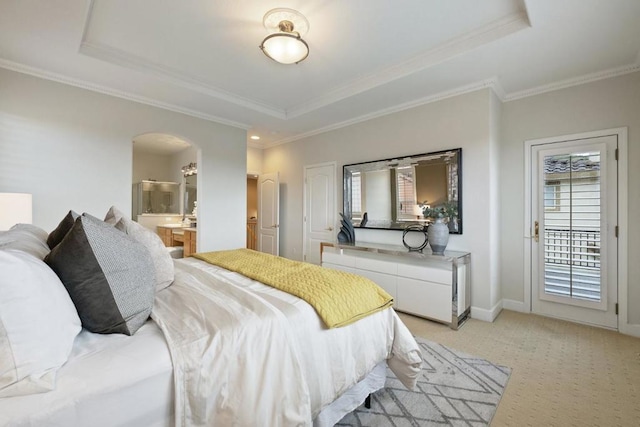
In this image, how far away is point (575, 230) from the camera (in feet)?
9.68

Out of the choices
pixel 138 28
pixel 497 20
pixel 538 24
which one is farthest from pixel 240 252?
pixel 538 24

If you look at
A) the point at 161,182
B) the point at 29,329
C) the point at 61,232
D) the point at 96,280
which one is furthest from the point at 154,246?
the point at 161,182

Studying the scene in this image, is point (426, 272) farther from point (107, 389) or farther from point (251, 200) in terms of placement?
point (251, 200)

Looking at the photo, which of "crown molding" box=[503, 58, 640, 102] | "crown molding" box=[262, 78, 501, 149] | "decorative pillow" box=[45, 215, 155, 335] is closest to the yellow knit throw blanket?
"decorative pillow" box=[45, 215, 155, 335]

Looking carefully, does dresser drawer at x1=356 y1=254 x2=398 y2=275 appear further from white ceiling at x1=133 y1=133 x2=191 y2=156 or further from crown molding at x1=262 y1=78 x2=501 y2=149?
white ceiling at x1=133 y1=133 x2=191 y2=156

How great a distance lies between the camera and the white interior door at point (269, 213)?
17.5 ft

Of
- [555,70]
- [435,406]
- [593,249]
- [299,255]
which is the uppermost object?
[555,70]

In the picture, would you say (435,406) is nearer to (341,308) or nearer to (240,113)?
(341,308)

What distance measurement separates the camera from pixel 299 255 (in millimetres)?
5133

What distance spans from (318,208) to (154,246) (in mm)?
3384

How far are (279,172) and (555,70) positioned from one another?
13.8 feet

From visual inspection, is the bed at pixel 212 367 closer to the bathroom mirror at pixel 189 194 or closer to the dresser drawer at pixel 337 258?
the dresser drawer at pixel 337 258

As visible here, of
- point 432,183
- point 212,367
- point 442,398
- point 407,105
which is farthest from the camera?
point 407,105

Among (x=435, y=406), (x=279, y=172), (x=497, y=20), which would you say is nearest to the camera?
(x=435, y=406)
